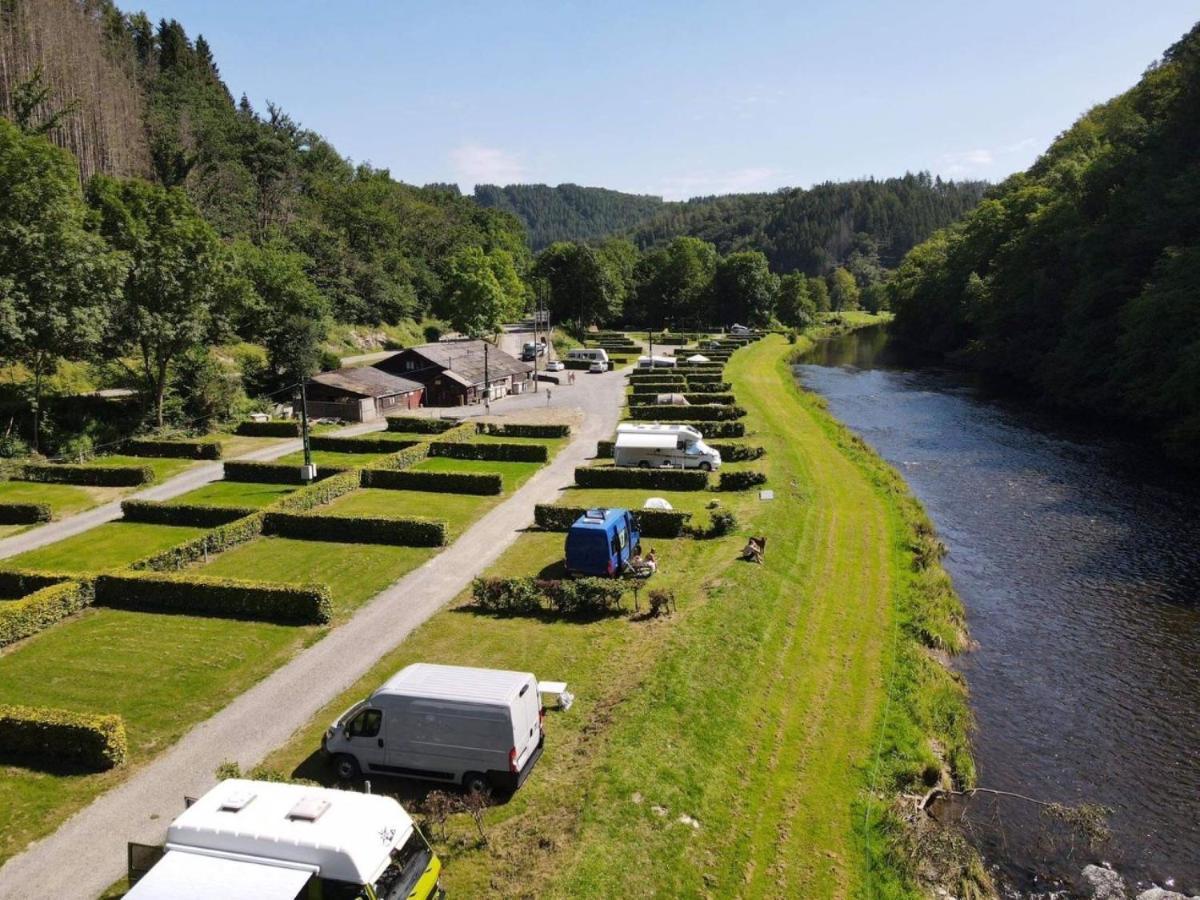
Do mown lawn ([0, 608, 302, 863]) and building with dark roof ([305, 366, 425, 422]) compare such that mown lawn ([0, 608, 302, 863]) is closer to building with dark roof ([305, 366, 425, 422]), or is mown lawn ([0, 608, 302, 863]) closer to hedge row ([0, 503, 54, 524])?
hedge row ([0, 503, 54, 524])

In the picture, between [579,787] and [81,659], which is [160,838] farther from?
[81,659]

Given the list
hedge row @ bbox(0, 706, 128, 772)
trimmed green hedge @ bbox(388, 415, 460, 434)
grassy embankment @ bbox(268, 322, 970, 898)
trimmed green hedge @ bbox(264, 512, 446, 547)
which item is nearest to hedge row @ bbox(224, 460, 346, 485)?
trimmed green hedge @ bbox(264, 512, 446, 547)

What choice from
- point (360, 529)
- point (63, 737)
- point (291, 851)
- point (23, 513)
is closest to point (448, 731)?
point (291, 851)

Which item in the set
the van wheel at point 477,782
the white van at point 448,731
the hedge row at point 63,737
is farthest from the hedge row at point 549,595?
the hedge row at point 63,737

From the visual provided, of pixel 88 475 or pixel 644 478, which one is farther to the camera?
pixel 88 475

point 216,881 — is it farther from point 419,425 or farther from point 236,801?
point 419,425

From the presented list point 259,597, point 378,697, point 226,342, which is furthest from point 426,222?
point 378,697
